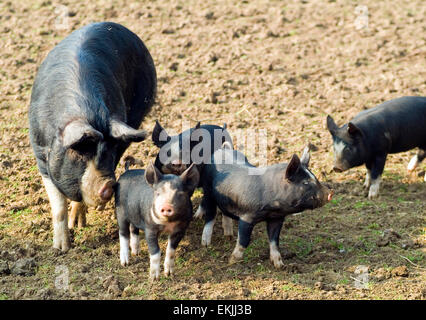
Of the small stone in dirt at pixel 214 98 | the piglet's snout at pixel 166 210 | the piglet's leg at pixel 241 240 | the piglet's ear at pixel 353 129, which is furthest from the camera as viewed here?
the small stone in dirt at pixel 214 98

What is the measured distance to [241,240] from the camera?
225 inches

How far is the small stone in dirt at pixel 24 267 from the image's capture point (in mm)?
5539

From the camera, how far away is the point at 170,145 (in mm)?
6391

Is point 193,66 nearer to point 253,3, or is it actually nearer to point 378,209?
point 253,3

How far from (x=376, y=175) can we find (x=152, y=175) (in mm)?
2907

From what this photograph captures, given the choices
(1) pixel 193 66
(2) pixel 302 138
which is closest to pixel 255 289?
(2) pixel 302 138

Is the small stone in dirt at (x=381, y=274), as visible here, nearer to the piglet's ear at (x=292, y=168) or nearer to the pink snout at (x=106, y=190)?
the piglet's ear at (x=292, y=168)

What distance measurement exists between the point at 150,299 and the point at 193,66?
18.1 feet

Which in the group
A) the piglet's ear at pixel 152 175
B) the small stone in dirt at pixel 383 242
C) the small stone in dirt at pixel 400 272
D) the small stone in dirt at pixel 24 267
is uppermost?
the piglet's ear at pixel 152 175

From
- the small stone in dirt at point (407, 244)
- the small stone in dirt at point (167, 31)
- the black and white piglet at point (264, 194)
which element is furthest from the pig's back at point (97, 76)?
the small stone in dirt at point (167, 31)

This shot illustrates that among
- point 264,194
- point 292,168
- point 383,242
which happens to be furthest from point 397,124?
point 264,194

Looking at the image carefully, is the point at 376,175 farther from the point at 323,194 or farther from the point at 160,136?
the point at 160,136

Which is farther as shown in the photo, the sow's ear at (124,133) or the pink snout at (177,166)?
the pink snout at (177,166)

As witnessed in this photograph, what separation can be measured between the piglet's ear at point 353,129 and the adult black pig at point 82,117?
2.25m
